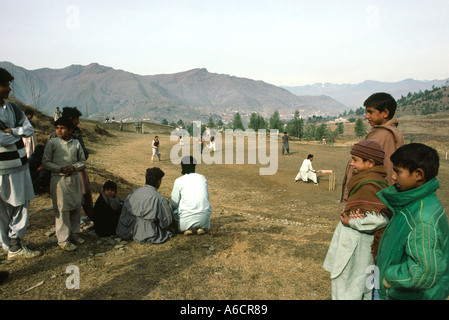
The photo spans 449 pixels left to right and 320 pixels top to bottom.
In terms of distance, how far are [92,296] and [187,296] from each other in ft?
3.53

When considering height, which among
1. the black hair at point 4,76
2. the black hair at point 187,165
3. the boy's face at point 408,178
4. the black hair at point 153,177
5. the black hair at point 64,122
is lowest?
the black hair at point 153,177

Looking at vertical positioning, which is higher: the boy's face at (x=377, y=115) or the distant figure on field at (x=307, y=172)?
the boy's face at (x=377, y=115)

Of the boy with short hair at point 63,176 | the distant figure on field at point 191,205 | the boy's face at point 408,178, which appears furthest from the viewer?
the distant figure on field at point 191,205

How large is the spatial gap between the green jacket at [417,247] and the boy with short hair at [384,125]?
130cm

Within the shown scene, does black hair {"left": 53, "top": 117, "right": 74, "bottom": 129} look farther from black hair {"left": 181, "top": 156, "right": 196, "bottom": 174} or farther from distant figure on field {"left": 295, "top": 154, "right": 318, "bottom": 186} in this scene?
distant figure on field {"left": 295, "top": 154, "right": 318, "bottom": 186}

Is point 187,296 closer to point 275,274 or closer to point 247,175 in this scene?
point 275,274

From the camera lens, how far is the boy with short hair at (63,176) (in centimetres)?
402

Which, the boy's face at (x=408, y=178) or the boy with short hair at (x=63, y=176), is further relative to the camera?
the boy with short hair at (x=63, y=176)

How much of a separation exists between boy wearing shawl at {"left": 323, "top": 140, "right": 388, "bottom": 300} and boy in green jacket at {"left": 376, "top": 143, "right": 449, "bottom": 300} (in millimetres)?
192

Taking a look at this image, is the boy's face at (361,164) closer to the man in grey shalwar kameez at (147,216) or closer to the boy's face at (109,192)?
the man in grey shalwar kameez at (147,216)

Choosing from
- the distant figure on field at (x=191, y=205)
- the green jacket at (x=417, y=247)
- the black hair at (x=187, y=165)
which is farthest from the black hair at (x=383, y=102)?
the black hair at (x=187, y=165)

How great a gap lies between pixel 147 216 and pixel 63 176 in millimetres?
1414
